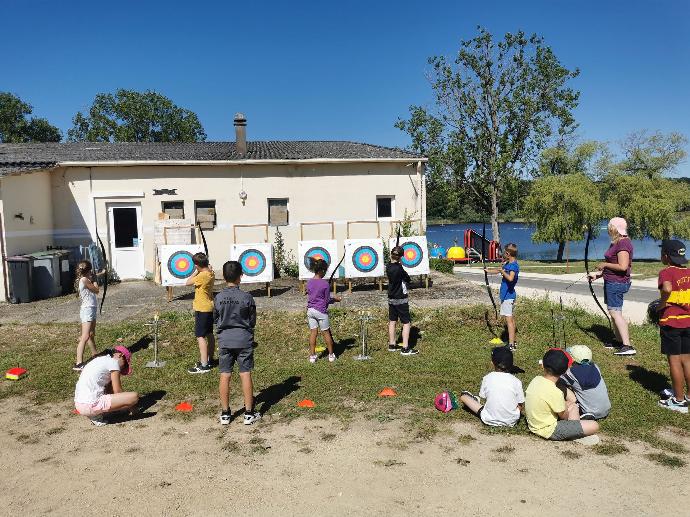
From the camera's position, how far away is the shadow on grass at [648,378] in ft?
22.4

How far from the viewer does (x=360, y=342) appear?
371 inches

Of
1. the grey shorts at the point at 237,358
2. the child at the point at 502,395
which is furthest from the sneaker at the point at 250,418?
the child at the point at 502,395

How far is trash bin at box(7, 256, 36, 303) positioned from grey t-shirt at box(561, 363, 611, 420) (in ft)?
42.3

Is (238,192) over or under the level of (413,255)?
over

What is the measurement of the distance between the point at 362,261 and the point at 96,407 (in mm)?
8610

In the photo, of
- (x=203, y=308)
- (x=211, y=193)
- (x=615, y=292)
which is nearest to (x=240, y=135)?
(x=211, y=193)

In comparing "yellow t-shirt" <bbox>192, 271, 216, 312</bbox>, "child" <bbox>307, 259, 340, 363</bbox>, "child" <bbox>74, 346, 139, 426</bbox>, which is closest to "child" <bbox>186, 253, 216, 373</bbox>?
"yellow t-shirt" <bbox>192, 271, 216, 312</bbox>

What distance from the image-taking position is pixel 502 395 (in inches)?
220

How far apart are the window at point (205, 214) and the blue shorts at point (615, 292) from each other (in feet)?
41.0

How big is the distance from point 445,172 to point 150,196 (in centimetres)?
3073

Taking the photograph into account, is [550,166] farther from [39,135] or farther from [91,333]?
[39,135]

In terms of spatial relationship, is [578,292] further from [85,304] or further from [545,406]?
[85,304]

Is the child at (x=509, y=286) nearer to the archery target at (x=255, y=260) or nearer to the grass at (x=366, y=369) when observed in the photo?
the grass at (x=366, y=369)

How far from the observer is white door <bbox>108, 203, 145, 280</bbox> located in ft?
54.5
